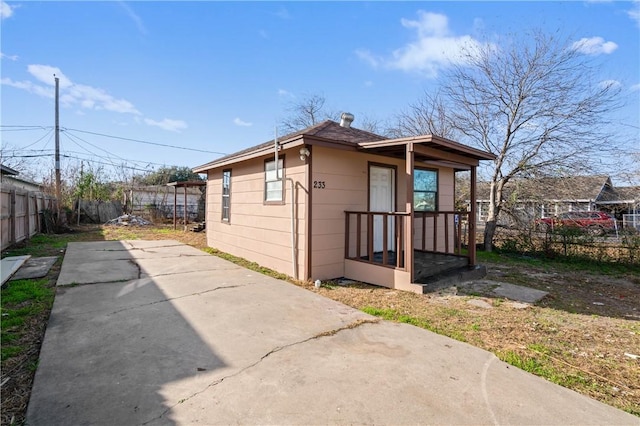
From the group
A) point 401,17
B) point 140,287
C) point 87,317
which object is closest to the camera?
point 87,317

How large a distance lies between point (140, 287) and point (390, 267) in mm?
4039

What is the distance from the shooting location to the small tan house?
5434 mm

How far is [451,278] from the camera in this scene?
576 cm

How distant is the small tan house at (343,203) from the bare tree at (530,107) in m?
3.98

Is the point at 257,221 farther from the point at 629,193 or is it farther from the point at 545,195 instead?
the point at 629,193

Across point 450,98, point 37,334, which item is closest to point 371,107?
point 450,98

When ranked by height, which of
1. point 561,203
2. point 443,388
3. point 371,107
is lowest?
point 443,388

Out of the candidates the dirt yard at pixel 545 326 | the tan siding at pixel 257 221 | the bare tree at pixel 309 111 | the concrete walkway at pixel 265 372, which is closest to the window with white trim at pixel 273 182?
the tan siding at pixel 257 221

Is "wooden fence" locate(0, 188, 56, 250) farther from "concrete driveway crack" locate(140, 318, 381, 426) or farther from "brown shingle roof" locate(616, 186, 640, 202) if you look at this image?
"brown shingle roof" locate(616, 186, 640, 202)

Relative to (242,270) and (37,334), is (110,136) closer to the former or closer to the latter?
(242,270)

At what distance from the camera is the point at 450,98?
37.0 ft

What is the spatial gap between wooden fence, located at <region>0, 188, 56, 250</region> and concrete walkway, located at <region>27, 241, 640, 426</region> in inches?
236

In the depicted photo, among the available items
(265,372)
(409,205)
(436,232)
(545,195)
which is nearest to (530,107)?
(545,195)

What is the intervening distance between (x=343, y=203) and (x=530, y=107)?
770 cm
